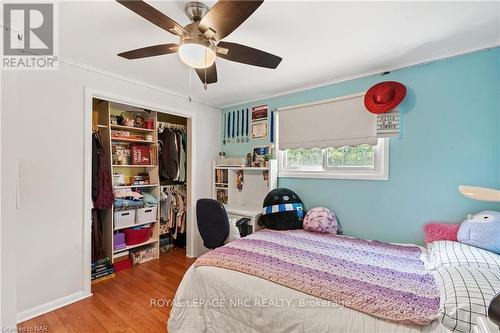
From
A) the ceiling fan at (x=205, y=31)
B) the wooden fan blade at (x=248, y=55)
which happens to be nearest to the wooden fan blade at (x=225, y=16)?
the ceiling fan at (x=205, y=31)

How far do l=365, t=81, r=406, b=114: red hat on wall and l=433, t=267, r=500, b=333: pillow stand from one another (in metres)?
1.46

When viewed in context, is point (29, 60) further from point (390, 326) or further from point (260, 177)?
point (390, 326)

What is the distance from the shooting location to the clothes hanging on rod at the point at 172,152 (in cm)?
342

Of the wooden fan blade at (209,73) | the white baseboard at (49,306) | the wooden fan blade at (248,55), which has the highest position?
the wooden fan blade at (248,55)

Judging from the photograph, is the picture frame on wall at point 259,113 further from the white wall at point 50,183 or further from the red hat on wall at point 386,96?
the white wall at point 50,183

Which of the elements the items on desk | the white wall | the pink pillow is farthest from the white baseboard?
the pink pillow

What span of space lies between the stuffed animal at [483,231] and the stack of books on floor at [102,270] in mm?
3461

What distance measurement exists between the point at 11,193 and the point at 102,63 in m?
1.91

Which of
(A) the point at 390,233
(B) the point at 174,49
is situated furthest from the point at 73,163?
(A) the point at 390,233

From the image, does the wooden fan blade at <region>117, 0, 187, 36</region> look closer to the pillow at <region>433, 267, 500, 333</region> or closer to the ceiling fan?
the ceiling fan

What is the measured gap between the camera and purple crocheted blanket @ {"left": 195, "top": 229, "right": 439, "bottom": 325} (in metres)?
1.21

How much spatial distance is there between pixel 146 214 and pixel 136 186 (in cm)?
42

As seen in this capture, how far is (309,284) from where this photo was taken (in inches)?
55.0

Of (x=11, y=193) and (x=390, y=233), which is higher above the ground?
(x=11, y=193)
